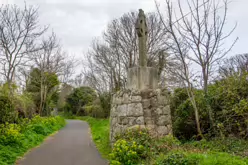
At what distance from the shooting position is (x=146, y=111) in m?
8.01

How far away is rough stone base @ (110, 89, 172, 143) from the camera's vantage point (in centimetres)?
775

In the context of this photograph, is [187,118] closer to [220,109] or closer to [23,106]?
[220,109]

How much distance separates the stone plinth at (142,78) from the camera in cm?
829

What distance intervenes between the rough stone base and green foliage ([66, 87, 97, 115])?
91.9ft

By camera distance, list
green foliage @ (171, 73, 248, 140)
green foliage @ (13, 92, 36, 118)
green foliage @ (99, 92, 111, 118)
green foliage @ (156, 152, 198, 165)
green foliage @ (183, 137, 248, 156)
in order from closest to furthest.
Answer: green foliage @ (156, 152, 198, 165) < green foliage @ (183, 137, 248, 156) < green foliage @ (171, 73, 248, 140) < green foliage @ (13, 92, 36, 118) < green foliage @ (99, 92, 111, 118)

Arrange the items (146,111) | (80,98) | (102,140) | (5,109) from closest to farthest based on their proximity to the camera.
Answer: (146,111) < (5,109) < (102,140) < (80,98)

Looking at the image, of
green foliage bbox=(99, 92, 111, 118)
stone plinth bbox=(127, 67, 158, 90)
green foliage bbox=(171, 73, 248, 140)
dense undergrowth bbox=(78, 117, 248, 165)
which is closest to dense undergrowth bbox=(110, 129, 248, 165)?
dense undergrowth bbox=(78, 117, 248, 165)

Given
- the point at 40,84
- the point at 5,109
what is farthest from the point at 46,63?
the point at 5,109

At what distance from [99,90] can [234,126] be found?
66.4ft

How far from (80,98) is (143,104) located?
96.7 feet

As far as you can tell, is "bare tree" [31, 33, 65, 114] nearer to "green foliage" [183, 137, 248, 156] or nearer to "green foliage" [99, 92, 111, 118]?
"green foliage" [99, 92, 111, 118]

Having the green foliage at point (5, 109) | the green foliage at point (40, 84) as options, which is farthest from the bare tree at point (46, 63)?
the green foliage at point (5, 109)

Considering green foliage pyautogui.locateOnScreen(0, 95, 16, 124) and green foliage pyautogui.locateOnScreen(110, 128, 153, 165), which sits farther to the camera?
green foliage pyautogui.locateOnScreen(0, 95, 16, 124)

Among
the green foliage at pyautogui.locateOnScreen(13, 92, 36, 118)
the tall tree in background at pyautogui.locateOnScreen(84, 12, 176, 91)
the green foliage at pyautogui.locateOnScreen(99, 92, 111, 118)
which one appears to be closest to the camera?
the green foliage at pyautogui.locateOnScreen(13, 92, 36, 118)
